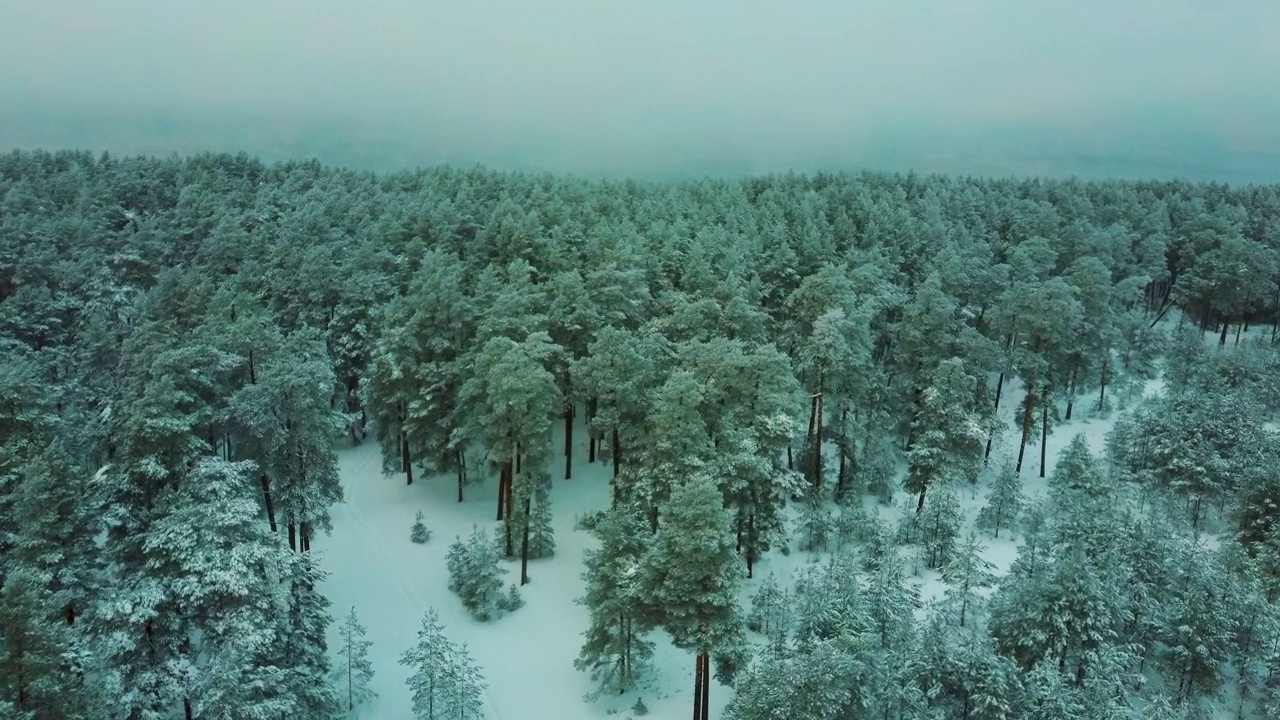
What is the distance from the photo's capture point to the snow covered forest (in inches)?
901

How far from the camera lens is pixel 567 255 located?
2013 inches

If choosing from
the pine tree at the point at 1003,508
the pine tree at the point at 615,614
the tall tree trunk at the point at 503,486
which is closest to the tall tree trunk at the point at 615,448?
the tall tree trunk at the point at 503,486

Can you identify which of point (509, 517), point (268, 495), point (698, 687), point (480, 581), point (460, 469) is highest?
point (268, 495)

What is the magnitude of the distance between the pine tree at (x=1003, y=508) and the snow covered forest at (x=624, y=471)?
0.67ft

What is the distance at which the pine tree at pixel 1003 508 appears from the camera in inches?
1517

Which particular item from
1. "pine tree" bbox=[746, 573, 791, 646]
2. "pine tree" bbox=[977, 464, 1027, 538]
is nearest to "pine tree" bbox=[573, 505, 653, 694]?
"pine tree" bbox=[746, 573, 791, 646]

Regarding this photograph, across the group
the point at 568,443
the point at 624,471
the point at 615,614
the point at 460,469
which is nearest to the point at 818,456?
the point at 624,471

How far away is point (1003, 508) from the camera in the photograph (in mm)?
38844

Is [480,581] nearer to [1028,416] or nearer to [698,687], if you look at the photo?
[698,687]

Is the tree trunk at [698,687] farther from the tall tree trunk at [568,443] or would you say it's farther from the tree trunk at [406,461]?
the tree trunk at [406,461]

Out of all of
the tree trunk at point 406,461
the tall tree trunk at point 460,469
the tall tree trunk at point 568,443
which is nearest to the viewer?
the tall tree trunk at point 460,469

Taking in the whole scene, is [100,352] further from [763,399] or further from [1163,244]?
[1163,244]

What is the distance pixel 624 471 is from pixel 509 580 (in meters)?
7.79

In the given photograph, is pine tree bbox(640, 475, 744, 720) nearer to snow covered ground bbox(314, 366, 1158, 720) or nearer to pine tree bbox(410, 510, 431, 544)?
snow covered ground bbox(314, 366, 1158, 720)
